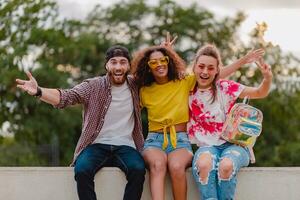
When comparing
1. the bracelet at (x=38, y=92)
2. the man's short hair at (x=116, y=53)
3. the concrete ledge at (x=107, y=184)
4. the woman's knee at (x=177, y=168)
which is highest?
the man's short hair at (x=116, y=53)

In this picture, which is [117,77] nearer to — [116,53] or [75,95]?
[116,53]

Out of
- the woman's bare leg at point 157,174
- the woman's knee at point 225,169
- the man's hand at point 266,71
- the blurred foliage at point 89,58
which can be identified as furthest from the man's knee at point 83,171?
the blurred foliage at point 89,58

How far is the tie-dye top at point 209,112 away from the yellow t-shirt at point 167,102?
0.20 ft

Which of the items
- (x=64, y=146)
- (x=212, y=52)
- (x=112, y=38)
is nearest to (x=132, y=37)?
(x=112, y=38)

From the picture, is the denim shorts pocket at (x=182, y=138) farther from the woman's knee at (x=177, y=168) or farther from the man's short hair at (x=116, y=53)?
the man's short hair at (x=116, y=53)

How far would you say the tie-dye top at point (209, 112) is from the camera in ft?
15.6

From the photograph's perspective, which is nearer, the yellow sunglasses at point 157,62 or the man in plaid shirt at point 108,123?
the man in plaid shirt at point 108,123

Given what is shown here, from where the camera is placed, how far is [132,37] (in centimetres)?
2383

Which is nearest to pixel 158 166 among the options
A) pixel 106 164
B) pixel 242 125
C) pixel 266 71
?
pixel 106 164

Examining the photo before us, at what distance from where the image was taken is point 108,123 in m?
4.81

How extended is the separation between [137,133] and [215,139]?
548mm

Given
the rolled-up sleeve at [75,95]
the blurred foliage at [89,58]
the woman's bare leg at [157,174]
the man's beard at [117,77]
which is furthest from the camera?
the blurred foliage at [89,58]

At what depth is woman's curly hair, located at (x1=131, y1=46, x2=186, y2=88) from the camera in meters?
4.95

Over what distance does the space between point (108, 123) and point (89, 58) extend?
1852 cm
